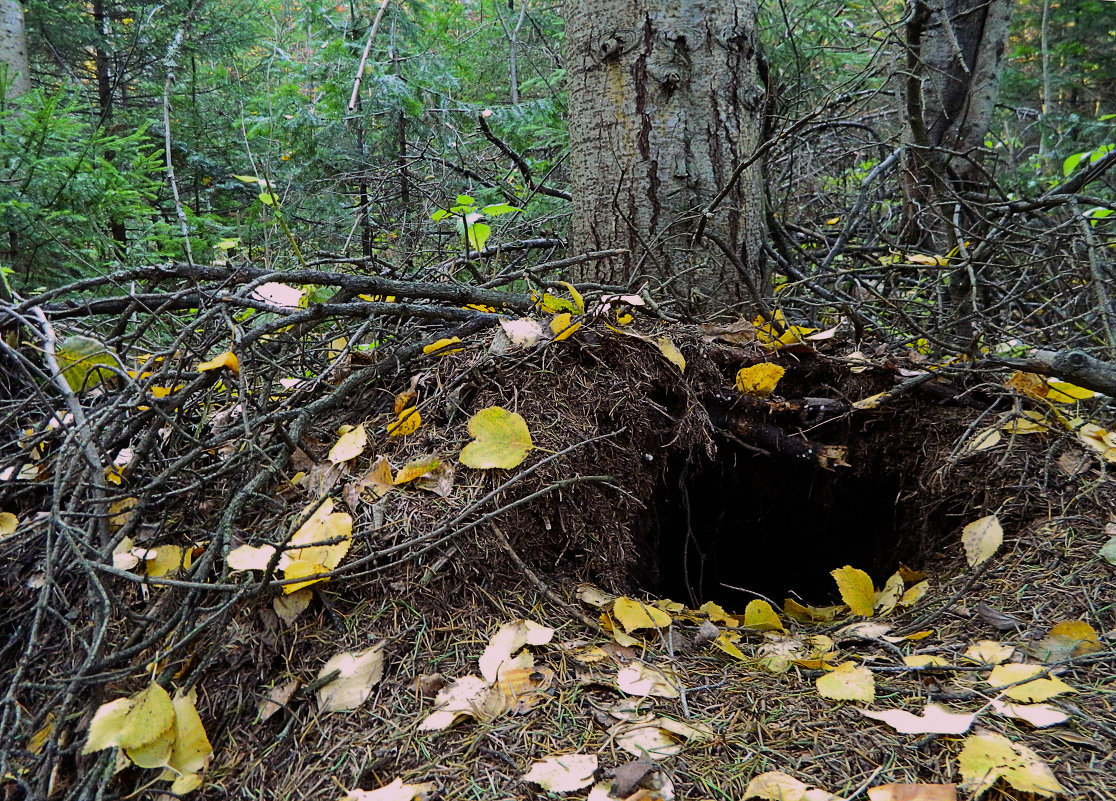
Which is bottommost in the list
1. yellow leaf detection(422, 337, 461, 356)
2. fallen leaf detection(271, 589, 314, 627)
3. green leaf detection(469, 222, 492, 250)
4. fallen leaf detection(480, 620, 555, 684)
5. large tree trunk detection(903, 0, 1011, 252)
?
fallen leaf detection(480, 620, 555, 684)

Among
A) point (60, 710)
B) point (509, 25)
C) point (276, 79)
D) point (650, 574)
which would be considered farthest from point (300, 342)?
point (276, 79)

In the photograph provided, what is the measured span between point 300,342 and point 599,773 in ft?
4.93

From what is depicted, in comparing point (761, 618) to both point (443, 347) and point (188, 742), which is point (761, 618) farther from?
point (188, 742)

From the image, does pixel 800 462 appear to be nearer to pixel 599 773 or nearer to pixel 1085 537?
pixel 1085 537

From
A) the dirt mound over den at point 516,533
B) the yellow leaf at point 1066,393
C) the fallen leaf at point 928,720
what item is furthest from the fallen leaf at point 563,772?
the yellow leaf at point 1066,393

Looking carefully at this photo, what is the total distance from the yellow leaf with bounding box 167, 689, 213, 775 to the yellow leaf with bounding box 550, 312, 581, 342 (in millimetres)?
1259

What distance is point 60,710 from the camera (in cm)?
133

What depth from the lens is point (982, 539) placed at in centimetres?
186

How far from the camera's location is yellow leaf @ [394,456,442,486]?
1695 millimetres

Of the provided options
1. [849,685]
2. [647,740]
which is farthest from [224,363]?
[849,685]

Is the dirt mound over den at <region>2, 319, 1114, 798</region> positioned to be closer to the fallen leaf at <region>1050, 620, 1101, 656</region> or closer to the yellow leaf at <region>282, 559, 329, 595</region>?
the yellow leaf at <region>282, 559, 329, 595</region>

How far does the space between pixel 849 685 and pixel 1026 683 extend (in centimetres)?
35

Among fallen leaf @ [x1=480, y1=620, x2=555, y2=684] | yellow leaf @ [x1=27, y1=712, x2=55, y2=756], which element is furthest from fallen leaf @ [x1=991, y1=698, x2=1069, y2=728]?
yellow leaf @ [x1=27, y1=712, x2=55, y2=756]

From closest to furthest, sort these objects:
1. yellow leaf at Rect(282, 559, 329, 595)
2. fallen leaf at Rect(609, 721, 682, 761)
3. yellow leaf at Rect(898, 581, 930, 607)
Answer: fallen leaf at Rect(609, 721, 682, 761), yellow leaf at Rect(282, 559, 329, 595), yellow leaf at Rect(898, 581, 930, 607)
